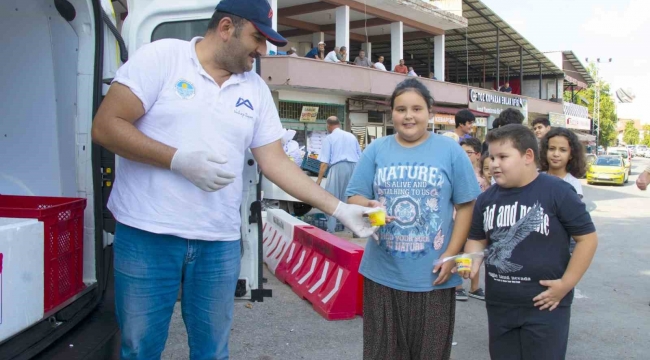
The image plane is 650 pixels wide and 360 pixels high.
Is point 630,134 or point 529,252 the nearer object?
point 529,252

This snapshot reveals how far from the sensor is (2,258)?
225 cm

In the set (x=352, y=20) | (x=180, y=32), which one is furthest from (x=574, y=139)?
(x=352, y=20)

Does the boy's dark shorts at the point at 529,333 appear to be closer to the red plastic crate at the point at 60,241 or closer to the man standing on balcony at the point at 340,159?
the red plastic crate at the point at 60,241

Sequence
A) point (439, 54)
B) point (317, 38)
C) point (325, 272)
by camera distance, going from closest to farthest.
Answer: point (325, 272), point (317, 38), point (439, 54)

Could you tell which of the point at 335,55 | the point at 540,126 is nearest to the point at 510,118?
the point at 540,126

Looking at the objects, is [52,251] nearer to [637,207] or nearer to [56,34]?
[56,34]

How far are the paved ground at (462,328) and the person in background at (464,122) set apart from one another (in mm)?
1583

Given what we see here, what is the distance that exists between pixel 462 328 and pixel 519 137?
2.63 meters

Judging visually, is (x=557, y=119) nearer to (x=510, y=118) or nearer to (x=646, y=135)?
(x=510, y=118)

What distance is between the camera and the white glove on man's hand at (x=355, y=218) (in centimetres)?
255

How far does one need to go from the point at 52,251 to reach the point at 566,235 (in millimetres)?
2542

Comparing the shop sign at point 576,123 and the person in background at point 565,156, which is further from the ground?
the shop sign at point 576,123

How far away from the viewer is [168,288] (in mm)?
2361

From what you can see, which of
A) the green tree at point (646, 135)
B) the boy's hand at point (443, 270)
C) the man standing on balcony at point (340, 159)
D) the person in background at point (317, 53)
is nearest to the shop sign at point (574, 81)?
the person in background at point (317, 53)
